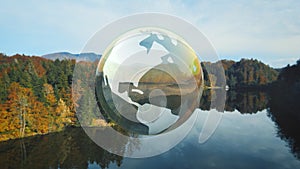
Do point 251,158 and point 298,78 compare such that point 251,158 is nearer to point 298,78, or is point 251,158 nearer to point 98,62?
point 98,62

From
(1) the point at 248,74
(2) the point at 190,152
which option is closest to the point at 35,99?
(2) the point at 190,152

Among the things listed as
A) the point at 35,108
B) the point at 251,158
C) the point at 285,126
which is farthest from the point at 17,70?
the point at 285,126

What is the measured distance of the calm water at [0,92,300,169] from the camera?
1054cm

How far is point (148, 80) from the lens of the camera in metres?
2.18

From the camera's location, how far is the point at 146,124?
6.92 ft

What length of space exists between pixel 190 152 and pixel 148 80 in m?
10.3

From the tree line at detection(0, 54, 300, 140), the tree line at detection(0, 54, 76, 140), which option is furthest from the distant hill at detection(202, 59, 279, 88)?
the tree line at detection(0, 54, 76, 140)

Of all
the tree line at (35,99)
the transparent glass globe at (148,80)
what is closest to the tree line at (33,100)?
the tree line at (35,99)

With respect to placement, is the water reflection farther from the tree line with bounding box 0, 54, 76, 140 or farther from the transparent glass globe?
the transparent glass globe

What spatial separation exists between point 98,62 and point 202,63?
108cm

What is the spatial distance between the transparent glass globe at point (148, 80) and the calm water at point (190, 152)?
6168 mm

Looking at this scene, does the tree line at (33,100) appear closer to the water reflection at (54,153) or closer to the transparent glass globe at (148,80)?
the water reflection at (54,153)

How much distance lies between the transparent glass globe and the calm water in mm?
6168

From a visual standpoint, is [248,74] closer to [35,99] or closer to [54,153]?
[35,99]
